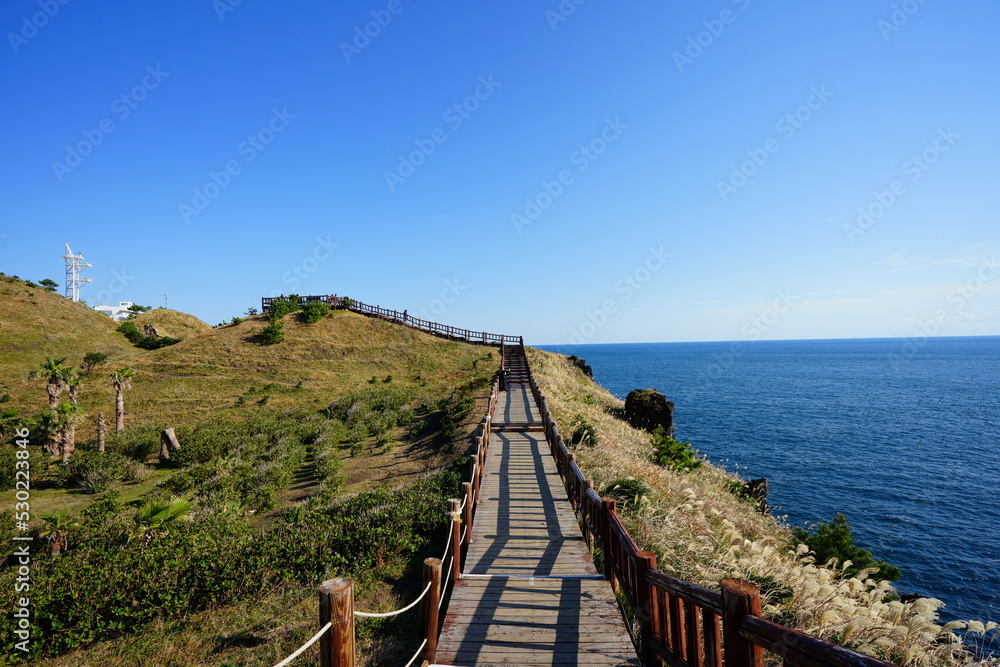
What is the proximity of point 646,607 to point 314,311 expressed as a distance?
48116 millimetres

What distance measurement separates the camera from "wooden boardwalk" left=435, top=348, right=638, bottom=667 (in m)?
5.00

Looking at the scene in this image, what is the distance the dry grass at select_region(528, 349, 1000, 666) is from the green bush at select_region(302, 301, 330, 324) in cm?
4023

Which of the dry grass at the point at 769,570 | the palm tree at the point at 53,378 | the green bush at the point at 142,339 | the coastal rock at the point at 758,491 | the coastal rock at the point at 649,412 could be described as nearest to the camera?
the dry grass at the point at 769,570

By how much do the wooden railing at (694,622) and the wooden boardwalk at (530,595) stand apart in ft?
1.52

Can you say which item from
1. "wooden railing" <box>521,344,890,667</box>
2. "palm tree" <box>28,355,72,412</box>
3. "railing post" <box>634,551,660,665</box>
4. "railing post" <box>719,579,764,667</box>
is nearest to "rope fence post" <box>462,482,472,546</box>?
"wooden railing" <box>521,344,890,667</box>

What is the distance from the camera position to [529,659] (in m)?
4.87

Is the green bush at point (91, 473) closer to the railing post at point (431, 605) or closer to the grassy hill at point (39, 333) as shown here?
the grassy hill at point (39, 333)

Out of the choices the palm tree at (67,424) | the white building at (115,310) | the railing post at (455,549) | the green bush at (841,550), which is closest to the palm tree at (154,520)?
the railing post at (455,549)

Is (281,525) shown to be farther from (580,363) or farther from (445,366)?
(580,363)

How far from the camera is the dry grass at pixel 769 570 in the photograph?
16.9 feet

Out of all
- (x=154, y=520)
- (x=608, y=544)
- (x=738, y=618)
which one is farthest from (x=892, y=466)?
(x=154, y=520)

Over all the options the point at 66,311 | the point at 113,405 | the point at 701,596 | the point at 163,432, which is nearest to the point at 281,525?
the point at 701,596

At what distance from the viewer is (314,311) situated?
155 ft

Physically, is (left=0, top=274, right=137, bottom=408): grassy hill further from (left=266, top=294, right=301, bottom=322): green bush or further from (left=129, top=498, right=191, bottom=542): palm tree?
(left=129, top=498, right=191, bottom=542): palm tree
